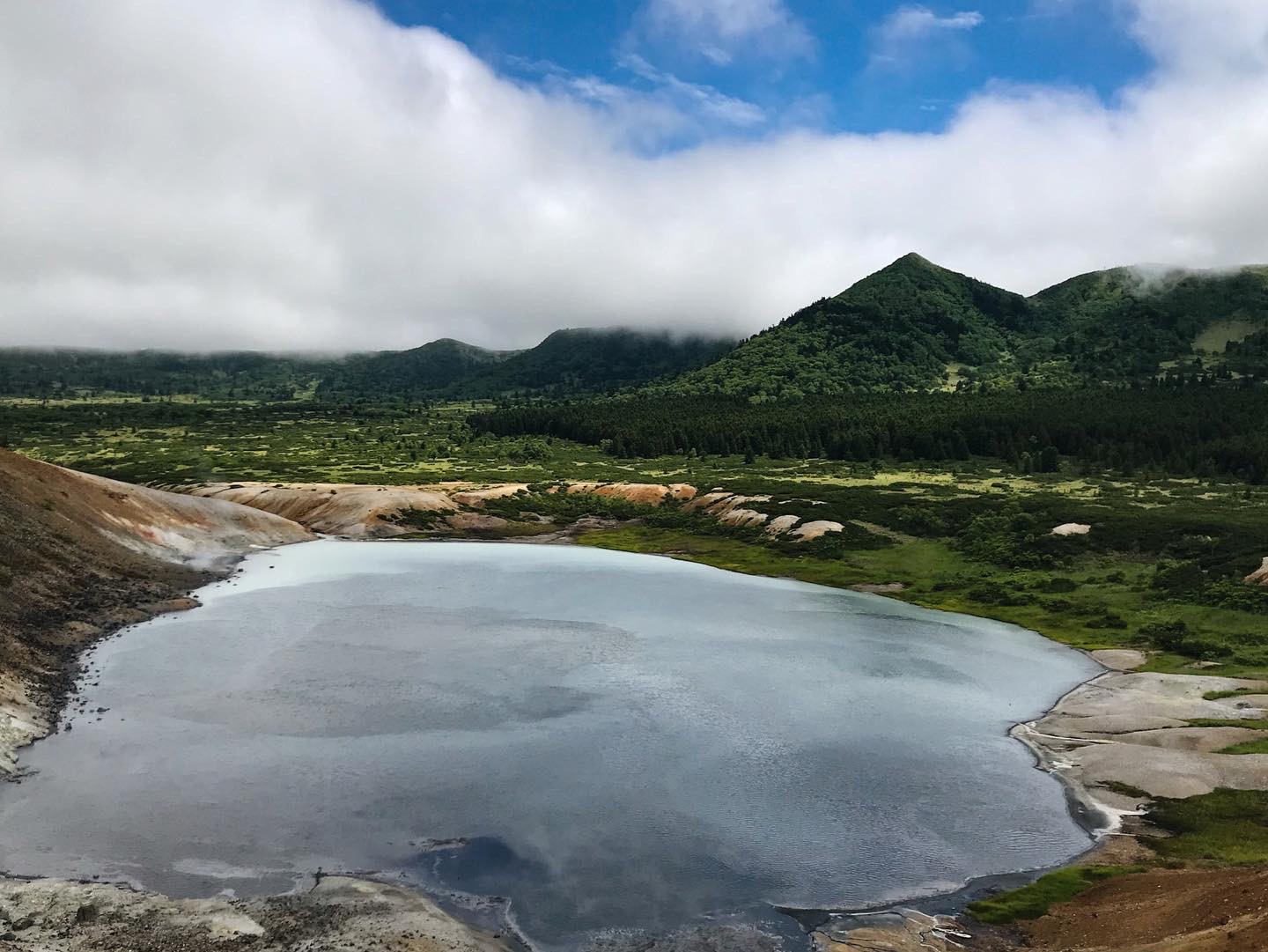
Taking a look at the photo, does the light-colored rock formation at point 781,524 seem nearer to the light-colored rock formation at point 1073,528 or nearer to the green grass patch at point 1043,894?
the light-colored rock formation at point 1073,528

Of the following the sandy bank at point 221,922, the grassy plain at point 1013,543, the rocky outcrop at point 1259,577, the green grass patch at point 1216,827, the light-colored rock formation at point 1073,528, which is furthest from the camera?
the light-colored rock formation at point 1073,528

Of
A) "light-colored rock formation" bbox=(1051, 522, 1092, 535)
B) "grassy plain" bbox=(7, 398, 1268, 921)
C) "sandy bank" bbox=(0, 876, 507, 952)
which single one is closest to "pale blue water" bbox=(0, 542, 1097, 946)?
"sandy bank" bbox=(0, 876, 507, 952)

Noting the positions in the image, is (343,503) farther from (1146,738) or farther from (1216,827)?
(1216,827)

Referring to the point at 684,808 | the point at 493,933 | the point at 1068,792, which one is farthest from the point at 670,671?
the point at 493,933

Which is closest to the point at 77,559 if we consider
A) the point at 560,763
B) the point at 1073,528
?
the point at 560,763

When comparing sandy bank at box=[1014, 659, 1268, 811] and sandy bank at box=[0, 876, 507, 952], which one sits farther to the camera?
sandy bank at box=[1014, 659, 1268, 811]

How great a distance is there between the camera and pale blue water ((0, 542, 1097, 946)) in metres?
31.5

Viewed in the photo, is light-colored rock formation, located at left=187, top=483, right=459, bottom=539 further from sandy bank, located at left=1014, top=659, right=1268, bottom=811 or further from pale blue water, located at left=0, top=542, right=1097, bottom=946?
sandy bank, located at left=1014, top=659, right=1268, bottom=811

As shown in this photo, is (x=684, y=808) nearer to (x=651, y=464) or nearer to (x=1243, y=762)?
(x=1243, y=762)

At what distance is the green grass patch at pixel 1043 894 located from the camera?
2989 cm

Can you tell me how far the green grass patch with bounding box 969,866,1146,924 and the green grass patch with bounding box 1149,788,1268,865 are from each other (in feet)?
9.79

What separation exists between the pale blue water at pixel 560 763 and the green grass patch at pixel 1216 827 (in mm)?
3968

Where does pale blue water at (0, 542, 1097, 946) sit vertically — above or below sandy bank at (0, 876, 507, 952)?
below

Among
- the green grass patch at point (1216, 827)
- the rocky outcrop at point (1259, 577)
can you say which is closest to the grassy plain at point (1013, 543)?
the green grass patch at point (1216, 827)
